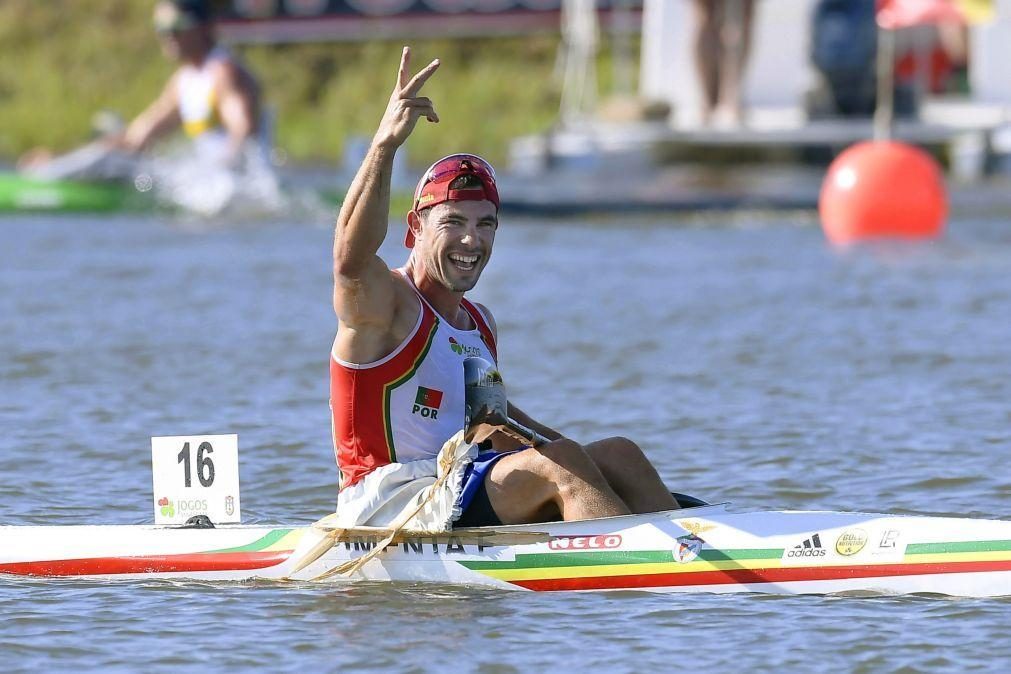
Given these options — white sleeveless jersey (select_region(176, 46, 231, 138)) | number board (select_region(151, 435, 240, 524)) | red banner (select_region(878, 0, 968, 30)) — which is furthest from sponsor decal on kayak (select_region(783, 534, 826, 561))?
red banner (select_region(878, 0, 968, 30))

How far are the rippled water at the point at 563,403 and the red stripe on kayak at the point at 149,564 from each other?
0.07 metres

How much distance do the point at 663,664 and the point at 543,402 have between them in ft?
16.1

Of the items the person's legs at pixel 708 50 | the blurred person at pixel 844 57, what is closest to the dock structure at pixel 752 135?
the blurred person at pixel 844 57

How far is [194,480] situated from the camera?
6.46 metres

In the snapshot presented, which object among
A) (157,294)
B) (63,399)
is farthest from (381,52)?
(63,399)

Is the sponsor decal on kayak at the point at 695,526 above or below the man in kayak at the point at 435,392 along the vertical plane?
below

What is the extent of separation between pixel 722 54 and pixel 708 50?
49cm

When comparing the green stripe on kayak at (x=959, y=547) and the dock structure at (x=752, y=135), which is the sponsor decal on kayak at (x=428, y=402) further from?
the dock structure at (x=752, y=135)

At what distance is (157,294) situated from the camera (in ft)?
48.4

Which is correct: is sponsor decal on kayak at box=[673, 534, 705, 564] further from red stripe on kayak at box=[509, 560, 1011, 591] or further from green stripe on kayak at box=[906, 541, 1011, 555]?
green stripe on kayak at box=[906, 541, 1011, 555]

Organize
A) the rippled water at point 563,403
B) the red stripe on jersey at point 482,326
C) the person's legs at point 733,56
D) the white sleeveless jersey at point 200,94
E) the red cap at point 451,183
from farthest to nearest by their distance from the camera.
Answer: the person's legs at point 733,56
the white sleeveless jersey at point 200,94
the red stripe on jersey at point 482,326
the red cap at point 451,183
the rippled water at point 563,403

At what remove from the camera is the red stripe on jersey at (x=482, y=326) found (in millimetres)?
6273

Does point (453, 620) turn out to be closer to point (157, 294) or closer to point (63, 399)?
point (63, 399)

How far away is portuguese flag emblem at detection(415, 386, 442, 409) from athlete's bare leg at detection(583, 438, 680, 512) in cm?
49
